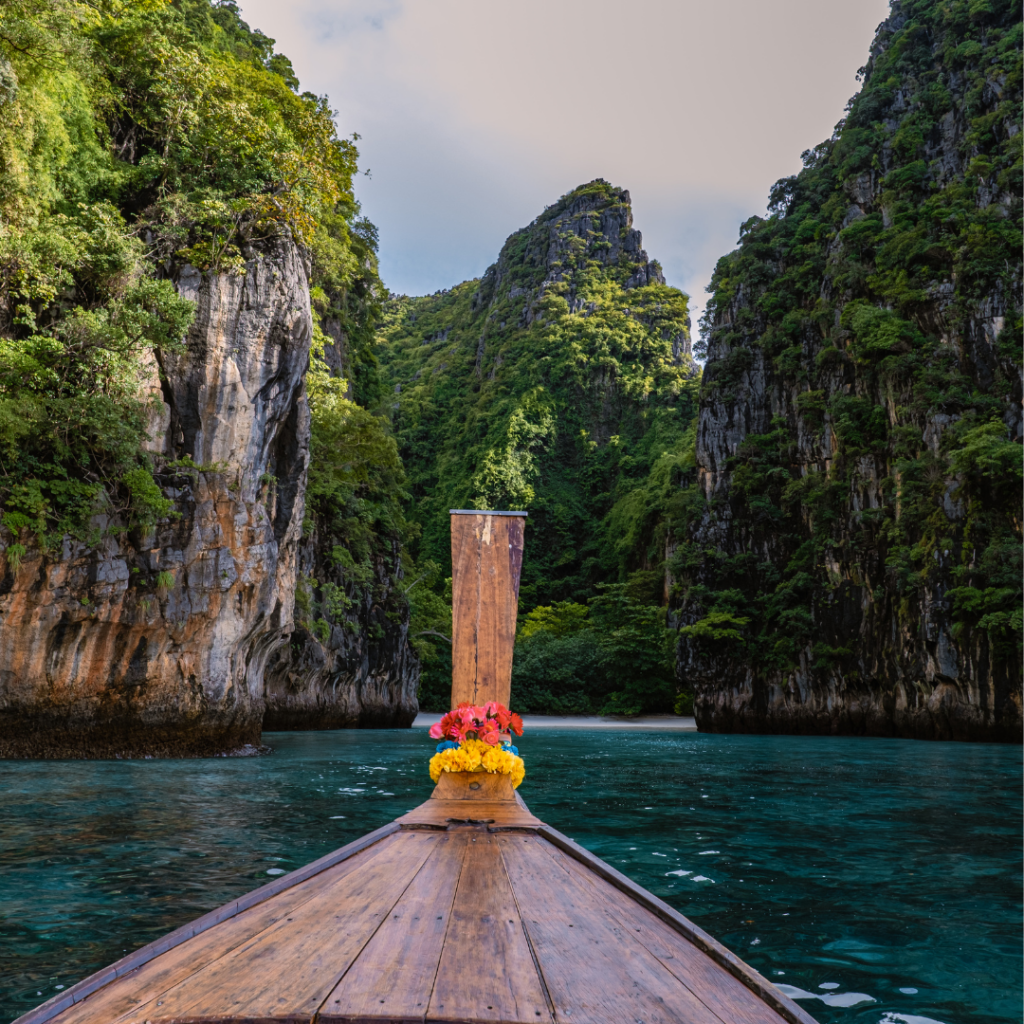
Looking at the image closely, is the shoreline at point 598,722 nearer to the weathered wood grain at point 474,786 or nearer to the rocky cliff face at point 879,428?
the rocky cliff face at point 879,428

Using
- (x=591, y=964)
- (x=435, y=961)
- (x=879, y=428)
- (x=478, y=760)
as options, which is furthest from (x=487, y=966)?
(x=879, y=428)

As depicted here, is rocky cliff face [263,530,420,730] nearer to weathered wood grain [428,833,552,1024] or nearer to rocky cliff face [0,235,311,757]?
rocky cliff face [0,235,311,757]

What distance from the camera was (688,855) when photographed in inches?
252

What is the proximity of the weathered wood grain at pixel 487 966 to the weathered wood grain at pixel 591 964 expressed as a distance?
2.0 inches

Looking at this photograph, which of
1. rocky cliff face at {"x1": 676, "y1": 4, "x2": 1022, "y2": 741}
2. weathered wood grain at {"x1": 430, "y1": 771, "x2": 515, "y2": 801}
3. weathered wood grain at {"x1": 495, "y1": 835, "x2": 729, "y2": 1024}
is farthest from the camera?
rocky cliff face at {"x1": 676, "y1": 4, "x2": 1022, "y2": 741}

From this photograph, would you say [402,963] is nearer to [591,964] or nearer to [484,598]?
[591,964]

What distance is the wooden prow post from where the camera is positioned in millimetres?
5293

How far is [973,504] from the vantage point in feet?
72.1

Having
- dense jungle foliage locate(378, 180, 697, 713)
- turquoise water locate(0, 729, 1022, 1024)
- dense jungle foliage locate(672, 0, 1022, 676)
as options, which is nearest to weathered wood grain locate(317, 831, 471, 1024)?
turquoise water locate(0, 729, 1022, 1024)

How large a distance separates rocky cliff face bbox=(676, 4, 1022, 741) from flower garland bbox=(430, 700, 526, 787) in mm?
19472

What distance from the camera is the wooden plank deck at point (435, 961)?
1.91 metres

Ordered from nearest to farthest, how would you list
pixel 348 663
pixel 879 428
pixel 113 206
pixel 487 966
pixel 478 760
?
pixel 487 966 < pixel 478 760 < pixel 113 206 < pixel 348 663 < pixel 879 428

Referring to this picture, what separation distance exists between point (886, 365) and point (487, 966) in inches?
1106

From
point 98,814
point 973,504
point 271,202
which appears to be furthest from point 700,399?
point 98,814
